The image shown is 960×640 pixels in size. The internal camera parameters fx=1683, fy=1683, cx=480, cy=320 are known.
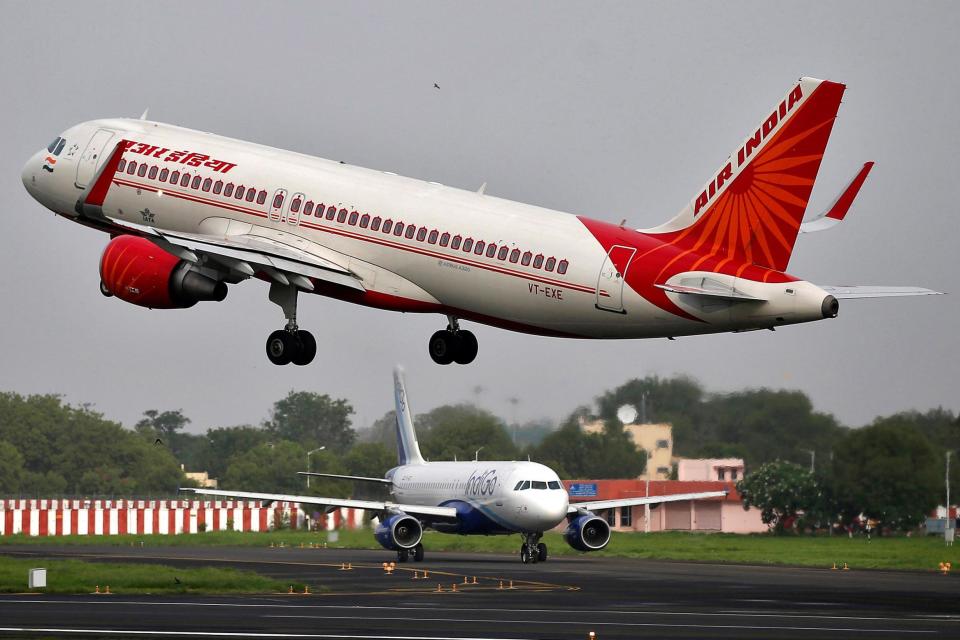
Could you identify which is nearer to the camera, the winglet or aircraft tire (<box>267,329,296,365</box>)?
the winglet

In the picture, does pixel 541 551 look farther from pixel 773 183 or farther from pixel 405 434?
pixel 773 183

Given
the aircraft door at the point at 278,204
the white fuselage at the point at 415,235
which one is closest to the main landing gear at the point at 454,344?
the white fuselage at the point at 415,235

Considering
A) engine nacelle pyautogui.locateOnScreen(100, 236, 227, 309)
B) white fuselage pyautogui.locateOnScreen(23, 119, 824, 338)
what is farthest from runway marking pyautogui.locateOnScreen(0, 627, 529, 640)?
white fuselage pyautogui.locateOnScreen(23, 119, 824, 338)

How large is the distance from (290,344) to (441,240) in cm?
681

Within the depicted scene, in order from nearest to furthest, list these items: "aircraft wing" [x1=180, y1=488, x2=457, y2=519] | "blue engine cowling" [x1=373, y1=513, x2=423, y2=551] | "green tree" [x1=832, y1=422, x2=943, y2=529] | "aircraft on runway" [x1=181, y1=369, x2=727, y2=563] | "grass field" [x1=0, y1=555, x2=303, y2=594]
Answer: "grass field" [x1=0, y1=555, x2=303, y2=594]
"green tree" [x1=832, y1=422, x2=943, y2=529]
"aircraft on runway" [x1=181, y1=369, x2=727, y2=563]
"blue engine cowling" [x1=373, y1=513, x2=423, y2=551]
"aircraft wing" [x1=180, y1=488, x2=457, y2=519]

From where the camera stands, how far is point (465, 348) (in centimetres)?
5766

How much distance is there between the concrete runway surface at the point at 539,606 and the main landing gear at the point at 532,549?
0.96 metres

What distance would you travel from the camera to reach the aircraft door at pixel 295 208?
186 feet

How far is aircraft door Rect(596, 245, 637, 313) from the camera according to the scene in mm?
49656

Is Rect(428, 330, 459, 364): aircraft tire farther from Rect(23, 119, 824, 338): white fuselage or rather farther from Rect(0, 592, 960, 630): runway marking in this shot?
Rect(0, 592, 960, 630): runway marking

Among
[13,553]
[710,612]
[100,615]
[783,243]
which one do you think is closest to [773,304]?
[783,243]

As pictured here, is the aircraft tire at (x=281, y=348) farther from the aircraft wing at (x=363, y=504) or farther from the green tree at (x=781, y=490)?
the green tree at (x=781, y=490)

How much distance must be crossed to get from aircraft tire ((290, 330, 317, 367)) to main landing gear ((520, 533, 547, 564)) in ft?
182

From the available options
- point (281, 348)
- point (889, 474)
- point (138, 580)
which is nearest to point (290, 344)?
point (281, 348)
